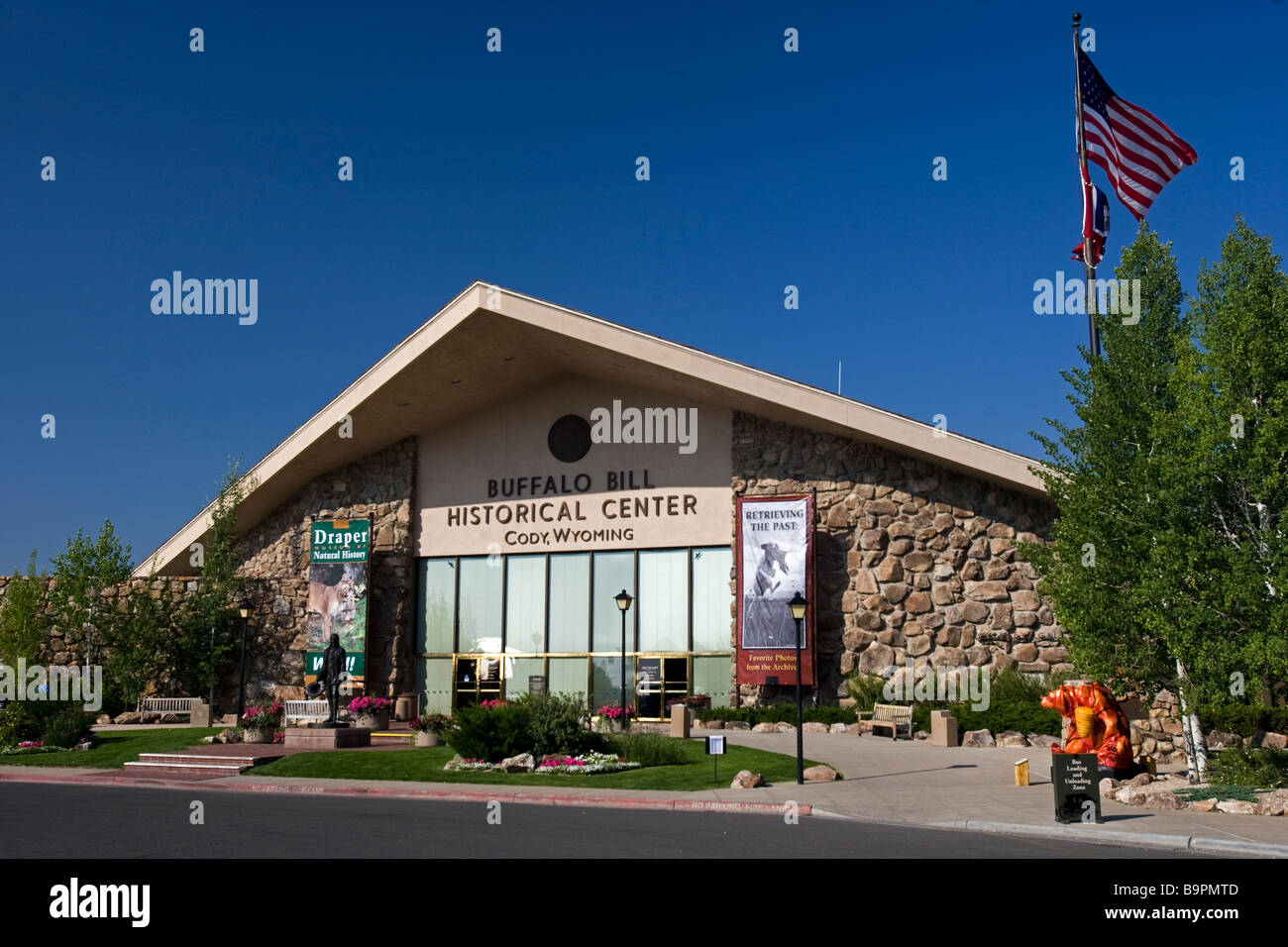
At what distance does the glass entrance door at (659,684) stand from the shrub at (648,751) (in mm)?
10857

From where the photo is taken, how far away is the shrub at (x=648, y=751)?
2188 centimetres

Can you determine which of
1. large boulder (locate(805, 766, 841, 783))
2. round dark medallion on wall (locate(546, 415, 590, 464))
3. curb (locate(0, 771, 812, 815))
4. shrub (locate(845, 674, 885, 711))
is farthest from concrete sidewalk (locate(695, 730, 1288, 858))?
round dark medallion on wall (locate(546, 415, 590, 464))

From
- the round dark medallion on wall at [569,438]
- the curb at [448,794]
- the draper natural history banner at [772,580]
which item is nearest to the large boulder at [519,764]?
the curb at [448,794]

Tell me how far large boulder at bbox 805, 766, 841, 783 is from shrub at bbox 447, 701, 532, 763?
6015 mm

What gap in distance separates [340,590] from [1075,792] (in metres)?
28.7

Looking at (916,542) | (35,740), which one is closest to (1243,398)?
(916,542)


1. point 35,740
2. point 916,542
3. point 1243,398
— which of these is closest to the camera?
point 1243,398

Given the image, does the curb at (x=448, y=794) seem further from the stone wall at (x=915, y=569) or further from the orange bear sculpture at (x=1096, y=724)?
the stone wall at (x=915, y=569)

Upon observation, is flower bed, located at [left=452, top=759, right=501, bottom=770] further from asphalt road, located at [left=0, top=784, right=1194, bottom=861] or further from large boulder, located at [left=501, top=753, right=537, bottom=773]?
asphalt road, located at [left=0, top=784, right=1194, bottom=861]
